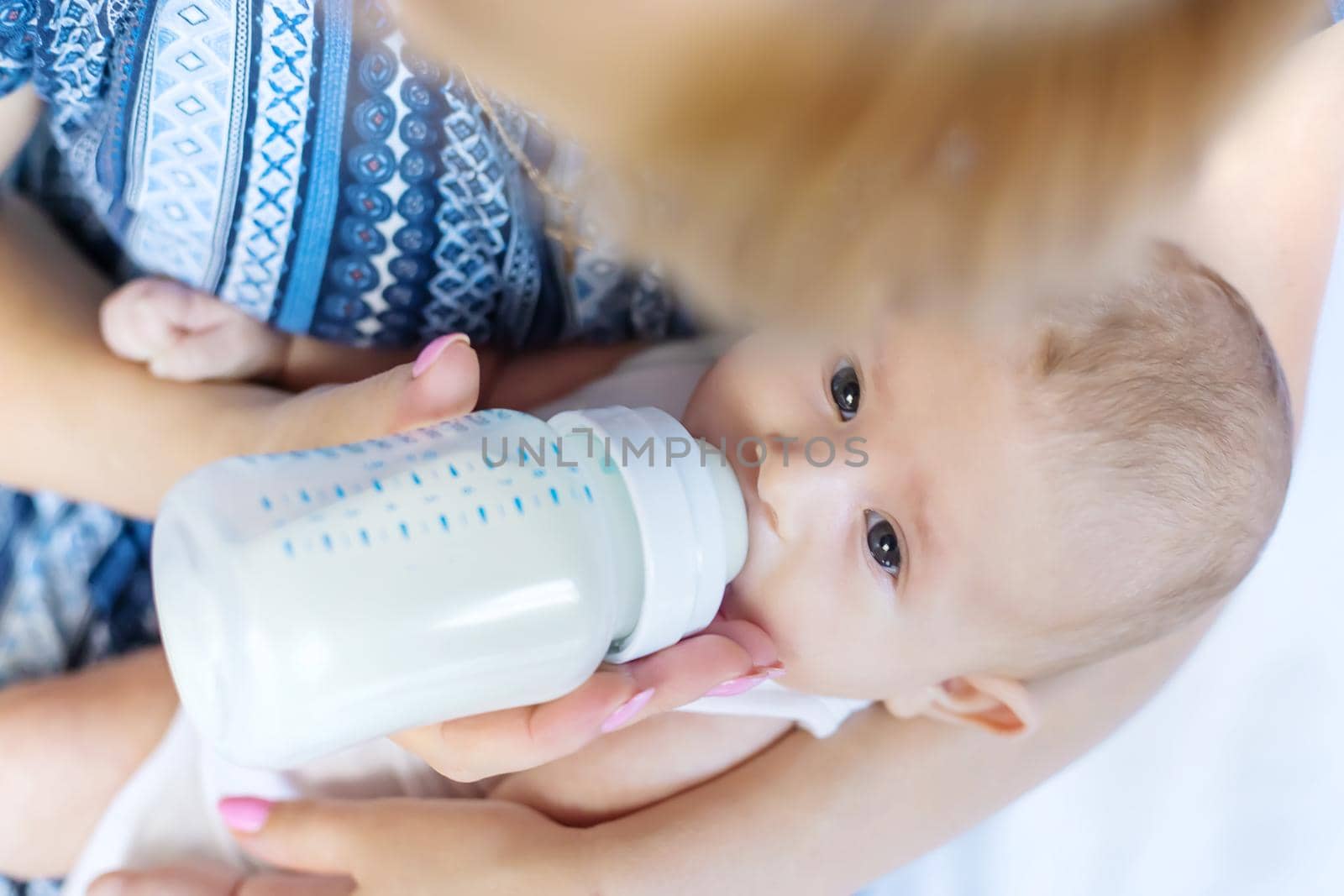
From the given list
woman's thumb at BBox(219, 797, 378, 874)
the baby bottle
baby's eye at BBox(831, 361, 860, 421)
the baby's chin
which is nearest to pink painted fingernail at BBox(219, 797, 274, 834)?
woman's thumb at BBox(219, 797, 378, 874)

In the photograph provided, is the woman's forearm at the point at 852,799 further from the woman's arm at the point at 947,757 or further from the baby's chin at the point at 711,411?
the baby's chin at the point at 711,411

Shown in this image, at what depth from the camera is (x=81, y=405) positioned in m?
0.90

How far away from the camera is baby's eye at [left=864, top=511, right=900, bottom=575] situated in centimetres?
76

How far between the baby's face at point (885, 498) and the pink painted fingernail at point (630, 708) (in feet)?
0.50

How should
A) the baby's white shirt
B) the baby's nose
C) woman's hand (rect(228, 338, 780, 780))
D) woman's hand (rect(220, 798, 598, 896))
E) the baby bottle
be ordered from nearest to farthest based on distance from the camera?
the baby bottle, woman's hand (rect(228, 338, 780, 780)), the baby's nose, woman's hand (rect(220, 798, 598, 896)), the baby's white shirt

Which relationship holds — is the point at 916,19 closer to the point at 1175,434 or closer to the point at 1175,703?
the point at 1175,434

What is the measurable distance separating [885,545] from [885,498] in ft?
0.16

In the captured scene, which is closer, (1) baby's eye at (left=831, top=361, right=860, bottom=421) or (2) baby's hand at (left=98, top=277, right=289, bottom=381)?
(1) baby's eye at (left=831, top=361, right=860, bottom=421)

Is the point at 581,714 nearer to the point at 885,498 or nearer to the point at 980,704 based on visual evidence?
the point at 885,498

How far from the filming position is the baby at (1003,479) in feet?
2.24

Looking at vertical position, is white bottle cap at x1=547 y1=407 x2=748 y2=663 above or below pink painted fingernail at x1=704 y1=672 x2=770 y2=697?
above

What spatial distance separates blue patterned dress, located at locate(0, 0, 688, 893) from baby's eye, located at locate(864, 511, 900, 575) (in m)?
0.35

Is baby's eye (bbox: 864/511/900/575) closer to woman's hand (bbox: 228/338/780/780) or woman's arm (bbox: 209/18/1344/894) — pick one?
woman's hand (bbox: 228/338/780/780)

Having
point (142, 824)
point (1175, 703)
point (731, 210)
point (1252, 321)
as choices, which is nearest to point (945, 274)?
point (731, 210)
